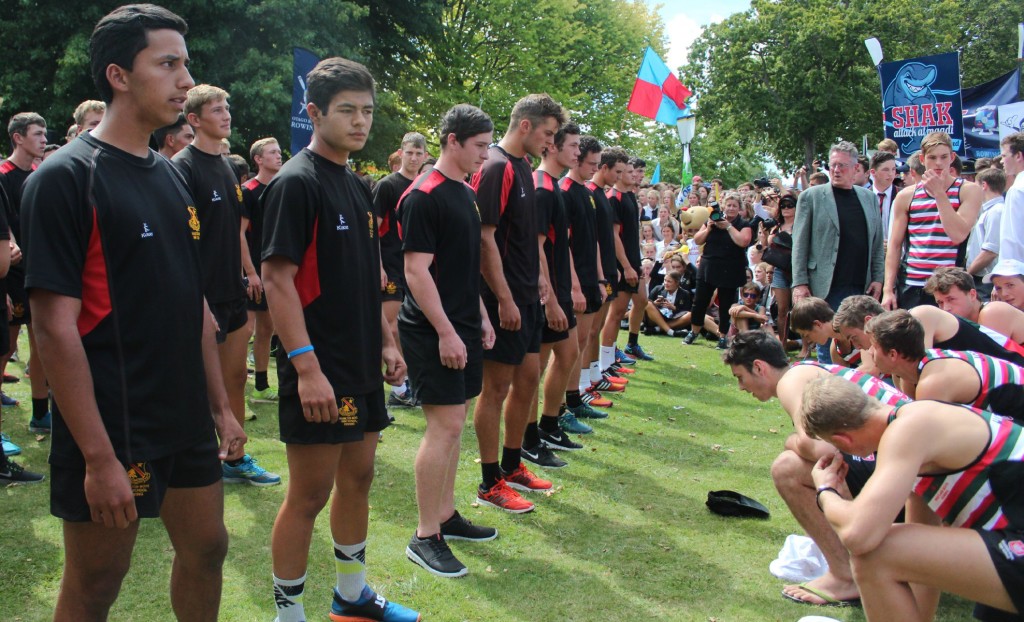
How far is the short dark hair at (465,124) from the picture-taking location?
4273 millimetres

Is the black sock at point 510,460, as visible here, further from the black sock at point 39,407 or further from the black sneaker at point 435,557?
the black sock at point 39,407

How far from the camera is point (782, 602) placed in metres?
4.09

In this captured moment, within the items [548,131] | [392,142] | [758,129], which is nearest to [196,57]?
[392,142]

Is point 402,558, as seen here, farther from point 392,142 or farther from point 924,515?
point 392,142

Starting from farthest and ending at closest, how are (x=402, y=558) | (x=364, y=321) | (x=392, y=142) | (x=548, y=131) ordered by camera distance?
(x=392, y=142) < (x=548, y=131) < (x=402, y=558) < (x=364, y=321)

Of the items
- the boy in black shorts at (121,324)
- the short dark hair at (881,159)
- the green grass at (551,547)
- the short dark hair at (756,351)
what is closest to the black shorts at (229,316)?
the green grass at (551,547)

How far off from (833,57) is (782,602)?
41374mm

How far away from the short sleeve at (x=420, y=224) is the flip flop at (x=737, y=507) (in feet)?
8.40

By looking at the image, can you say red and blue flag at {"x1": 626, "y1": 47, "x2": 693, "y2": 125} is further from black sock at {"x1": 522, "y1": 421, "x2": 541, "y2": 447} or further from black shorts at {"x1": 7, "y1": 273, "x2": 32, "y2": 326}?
black shorts at {"x1": 7, "y1": 273, "x2": 32, "y2": 326}

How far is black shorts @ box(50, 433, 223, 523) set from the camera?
2.34 m

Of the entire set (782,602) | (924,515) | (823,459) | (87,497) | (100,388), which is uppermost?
(100,388)

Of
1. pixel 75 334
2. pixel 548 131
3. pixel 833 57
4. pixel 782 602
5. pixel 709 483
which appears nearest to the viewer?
pixel 75 334

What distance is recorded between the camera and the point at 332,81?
3.23m

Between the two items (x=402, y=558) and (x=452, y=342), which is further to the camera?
(x=402, y=558)
